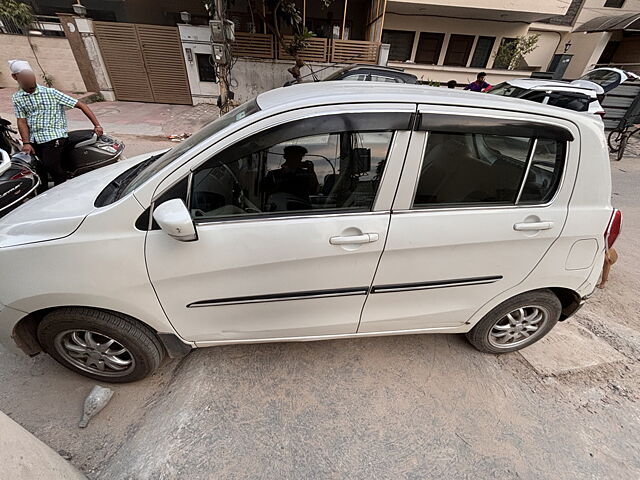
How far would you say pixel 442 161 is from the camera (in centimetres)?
161

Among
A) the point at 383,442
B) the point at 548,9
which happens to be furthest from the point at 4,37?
the point at 548,9

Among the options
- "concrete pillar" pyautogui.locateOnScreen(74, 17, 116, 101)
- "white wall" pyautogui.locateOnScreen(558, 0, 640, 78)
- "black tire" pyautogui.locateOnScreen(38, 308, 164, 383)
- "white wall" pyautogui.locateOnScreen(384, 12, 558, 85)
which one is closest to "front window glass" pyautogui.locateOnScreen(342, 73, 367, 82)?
"black tire" pyautogui.locateOnScreen(38, 308, 164, 383)

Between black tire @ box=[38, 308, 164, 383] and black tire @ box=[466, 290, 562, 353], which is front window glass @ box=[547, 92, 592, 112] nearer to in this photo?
black tire @ box=[466, 290, 562, 353]

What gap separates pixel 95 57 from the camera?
987 cm

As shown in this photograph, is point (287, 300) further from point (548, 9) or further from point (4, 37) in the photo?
point (548, 9)

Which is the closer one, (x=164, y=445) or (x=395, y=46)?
(x=164, y=445)

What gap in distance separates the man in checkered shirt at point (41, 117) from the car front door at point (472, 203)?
420cm

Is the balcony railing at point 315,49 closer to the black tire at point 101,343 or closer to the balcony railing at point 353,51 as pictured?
the balcony railing at point 353,51

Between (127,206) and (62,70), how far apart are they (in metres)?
13.5

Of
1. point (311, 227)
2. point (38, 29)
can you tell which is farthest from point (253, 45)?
point (311, 227)

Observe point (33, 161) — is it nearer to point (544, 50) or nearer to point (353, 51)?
point (353, 51)

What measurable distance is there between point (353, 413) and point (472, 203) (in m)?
1.46

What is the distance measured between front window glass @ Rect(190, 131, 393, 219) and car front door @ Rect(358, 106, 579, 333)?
0.21 meters

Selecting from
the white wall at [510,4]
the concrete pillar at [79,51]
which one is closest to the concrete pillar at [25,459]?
the concrete pillar at [79,51]
